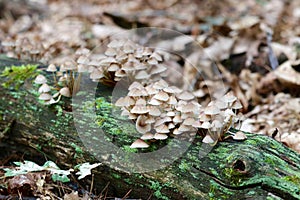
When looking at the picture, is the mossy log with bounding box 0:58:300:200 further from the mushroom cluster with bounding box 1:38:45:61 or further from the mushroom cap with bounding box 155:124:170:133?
the mushroom cluster with bounding box 1:38:45:61

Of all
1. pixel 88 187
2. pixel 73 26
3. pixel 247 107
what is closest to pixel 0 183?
pixel 88 187

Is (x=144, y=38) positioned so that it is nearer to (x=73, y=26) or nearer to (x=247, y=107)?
(x=73, y=26)

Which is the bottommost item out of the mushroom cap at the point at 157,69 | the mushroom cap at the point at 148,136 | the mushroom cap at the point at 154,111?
the mushroom cap at the point at 148,136

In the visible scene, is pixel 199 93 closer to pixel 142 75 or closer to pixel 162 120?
pixel 142 75

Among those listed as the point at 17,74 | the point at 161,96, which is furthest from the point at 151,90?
the point at 17,74

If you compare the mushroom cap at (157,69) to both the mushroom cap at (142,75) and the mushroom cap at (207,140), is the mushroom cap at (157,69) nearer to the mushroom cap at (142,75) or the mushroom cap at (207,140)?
the mushroom cap at (142,75)

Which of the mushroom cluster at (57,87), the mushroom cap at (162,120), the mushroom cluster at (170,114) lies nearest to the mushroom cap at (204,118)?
the mushroom cluster at (170,114)
